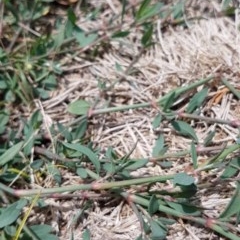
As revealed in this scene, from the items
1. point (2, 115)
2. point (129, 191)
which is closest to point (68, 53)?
point (2, 115)

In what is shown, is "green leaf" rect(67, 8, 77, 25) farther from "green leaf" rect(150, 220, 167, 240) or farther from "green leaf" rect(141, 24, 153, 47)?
"green leaf" rect(150, 220, 167, 240)

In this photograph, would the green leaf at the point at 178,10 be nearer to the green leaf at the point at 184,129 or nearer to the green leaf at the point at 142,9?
the green leaf at the point at 142,9

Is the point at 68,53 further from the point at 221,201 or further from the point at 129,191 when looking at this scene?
the point at 221,201

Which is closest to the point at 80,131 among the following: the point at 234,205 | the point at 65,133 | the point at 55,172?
the point at 65,133

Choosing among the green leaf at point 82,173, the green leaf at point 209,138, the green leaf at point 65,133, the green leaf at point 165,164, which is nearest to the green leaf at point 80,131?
the green leaf at point 65,133

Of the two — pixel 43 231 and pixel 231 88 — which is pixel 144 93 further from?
pixel 43 231

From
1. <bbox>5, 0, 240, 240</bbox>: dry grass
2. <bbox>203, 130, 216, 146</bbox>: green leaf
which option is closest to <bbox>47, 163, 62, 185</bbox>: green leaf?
<bbox>5, 0, 240, 240</bbox>: dry grass
